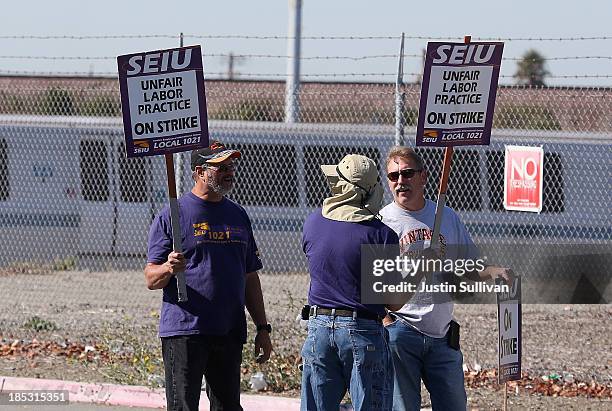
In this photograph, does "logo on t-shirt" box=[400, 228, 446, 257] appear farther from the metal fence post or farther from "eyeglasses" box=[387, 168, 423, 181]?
the metal fence post

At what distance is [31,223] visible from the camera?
61.4 ft

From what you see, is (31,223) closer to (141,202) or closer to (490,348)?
(141,202)

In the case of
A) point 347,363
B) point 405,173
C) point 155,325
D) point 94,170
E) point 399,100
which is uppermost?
point 399,100

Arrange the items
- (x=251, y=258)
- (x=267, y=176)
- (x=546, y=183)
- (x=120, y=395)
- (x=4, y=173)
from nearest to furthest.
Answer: (x=251, y=258)
(x=120, y=395)
(x=546, y=183)
(x=267, y=176)
(x=4, y=173)

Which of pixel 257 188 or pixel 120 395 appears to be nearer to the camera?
pixel 120 395

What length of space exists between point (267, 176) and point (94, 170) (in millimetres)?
2903

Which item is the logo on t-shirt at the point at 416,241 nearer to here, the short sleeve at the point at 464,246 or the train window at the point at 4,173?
the short sleeve at the point at 464,246

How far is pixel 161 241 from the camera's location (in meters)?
6.41

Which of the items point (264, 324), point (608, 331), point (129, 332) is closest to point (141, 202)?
point (129, 332)

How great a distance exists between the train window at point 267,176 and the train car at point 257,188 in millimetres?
16

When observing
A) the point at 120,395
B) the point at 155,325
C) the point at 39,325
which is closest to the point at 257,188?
the point at 155,325

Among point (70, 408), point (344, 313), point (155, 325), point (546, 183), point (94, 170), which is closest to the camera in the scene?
point (344, 313)

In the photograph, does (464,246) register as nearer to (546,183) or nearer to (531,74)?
(531,74)

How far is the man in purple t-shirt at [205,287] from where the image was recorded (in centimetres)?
630
